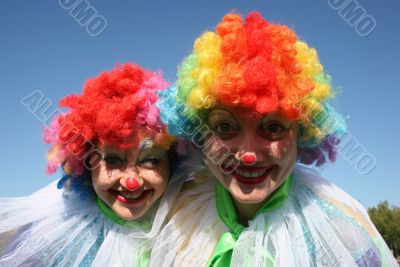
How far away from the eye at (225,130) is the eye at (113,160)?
79 cm

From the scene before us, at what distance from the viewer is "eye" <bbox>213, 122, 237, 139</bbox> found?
2.50 m

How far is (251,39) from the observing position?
2.47m

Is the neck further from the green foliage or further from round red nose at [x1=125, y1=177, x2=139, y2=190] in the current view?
the green foliage

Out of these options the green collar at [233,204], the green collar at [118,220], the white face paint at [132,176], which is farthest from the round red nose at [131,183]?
the green collar at [233,204]

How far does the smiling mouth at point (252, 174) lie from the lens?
8.16ft

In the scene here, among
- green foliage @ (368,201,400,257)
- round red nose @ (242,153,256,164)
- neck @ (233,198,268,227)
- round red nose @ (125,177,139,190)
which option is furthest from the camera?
green foliage @ (368,201,400,257)

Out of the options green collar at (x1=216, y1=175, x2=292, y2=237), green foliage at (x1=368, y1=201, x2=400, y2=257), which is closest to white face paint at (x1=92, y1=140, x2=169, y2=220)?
green collar at (x1=216, y1=175, x2=292, y2=237)

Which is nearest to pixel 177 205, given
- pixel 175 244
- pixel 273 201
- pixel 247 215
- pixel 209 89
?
pixel 175 244

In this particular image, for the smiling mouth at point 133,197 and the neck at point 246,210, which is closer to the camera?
the neck at point 246,210

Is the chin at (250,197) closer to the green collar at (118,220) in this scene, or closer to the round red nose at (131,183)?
the round red nose at (131,183)

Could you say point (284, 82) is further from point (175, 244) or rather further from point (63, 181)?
point (63, 181)

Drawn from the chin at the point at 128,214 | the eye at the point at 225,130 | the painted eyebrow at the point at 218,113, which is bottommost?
the chin at the point at 128,214

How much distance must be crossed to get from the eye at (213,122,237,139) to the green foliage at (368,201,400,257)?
2200cm

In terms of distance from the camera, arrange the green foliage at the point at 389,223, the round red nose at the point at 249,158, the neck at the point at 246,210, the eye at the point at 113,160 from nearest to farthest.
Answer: the round red nose at the point at 249,158 < the neck at the point at 246,210 < the eye at the point at 113,160 < the green foliage at the point at 389,223
